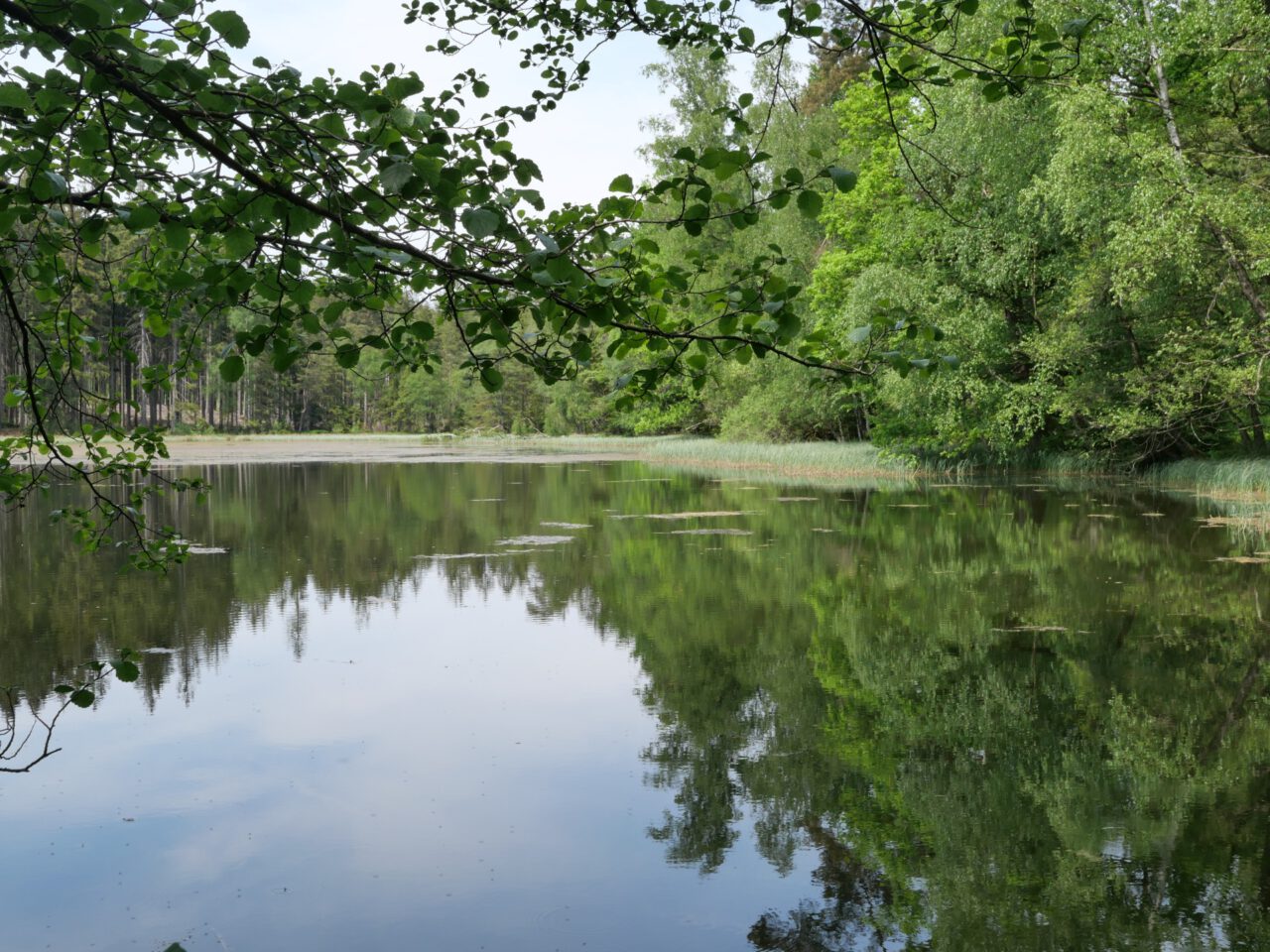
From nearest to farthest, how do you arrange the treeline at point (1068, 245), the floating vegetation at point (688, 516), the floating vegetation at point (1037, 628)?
the floating vegetation at point (1037, 628), the treeline at point (1068, 245), the floating vegetation at point (688, 516)

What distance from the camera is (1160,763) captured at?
6004 millimetres

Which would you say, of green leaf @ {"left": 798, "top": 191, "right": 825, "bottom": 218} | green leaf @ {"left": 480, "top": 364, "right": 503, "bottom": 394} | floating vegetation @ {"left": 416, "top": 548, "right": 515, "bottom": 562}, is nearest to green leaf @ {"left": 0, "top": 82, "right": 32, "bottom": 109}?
green leaf @ {"left": 480, "top": 364, "right": 503, "bottom": 394}

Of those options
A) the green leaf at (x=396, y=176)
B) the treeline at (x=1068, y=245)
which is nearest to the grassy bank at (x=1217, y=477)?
the treeline at (x=1068, y=245)

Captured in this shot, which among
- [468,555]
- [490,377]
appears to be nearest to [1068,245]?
[468,555]

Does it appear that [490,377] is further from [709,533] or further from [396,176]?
[709,533]

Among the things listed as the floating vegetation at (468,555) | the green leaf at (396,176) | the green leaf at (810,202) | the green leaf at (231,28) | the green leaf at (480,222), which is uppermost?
the green leaf at (231,28)

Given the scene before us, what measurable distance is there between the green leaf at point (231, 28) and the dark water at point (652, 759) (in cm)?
338

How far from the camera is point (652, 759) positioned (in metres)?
6.30

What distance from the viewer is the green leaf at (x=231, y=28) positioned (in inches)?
89.8

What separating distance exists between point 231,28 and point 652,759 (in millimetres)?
4918

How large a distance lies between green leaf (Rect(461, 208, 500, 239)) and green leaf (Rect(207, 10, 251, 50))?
666 millimetres

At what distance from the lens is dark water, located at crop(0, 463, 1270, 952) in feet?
14.4

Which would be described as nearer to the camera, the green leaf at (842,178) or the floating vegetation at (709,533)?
the green leaf at (842,178)

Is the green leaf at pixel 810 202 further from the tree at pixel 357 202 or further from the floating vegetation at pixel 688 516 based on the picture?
the floating vegetation at pixel 688 516
